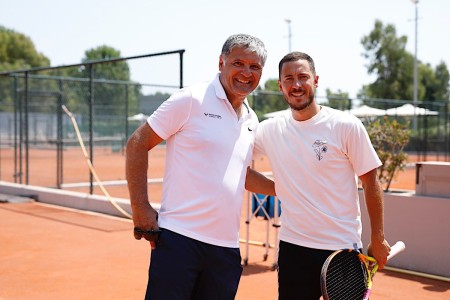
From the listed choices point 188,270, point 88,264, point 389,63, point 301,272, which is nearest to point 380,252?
point 301,272

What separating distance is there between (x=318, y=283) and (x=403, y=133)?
9.24 meters

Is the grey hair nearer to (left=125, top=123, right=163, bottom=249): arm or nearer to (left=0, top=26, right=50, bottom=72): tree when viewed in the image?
(left=125, top=123, right=163, bottom=249): arm

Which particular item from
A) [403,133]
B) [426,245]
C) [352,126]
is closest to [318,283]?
[352,126]

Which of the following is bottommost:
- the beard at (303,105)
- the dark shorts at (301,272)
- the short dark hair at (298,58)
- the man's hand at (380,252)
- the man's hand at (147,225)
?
the dark shorts at (301,272)

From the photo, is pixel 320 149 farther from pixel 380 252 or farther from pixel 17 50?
pixel 17 50

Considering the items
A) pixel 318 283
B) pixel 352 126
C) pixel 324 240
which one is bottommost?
pixel 318 283

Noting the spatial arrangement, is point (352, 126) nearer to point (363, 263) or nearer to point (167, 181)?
point (363, 263)

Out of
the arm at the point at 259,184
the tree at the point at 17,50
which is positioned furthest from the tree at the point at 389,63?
the arm at the point at 259,184

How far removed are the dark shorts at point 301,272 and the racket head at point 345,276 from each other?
126 mm

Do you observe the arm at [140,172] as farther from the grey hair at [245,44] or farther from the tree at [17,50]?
the tree at [17,50]

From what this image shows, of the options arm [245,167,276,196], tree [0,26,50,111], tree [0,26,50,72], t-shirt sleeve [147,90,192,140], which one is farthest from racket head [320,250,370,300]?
tree [0,26,50,72]

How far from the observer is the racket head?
2990 mm

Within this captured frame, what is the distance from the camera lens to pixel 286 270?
3330mm

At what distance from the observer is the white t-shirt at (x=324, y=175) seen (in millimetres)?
3184
